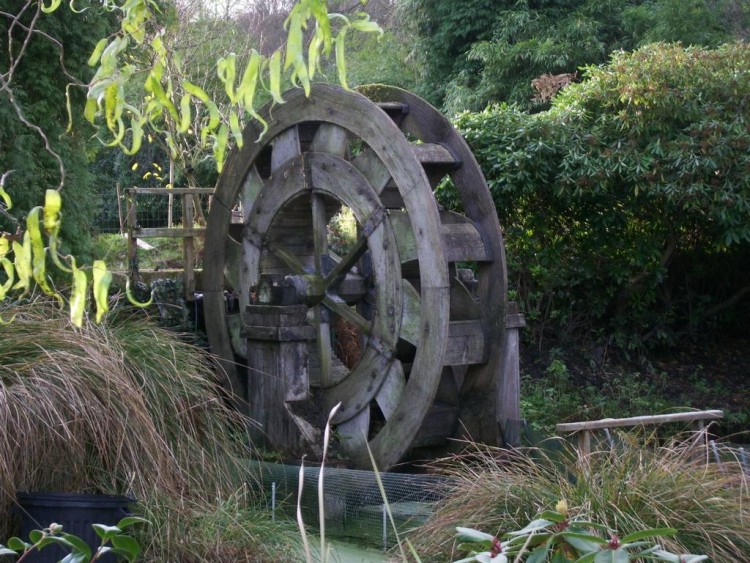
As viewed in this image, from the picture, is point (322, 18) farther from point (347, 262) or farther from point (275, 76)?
point (347, 262)

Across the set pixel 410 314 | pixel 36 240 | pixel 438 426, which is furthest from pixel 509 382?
pixel 36 240

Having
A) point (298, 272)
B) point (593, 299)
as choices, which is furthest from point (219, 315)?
→ point (593, 299)

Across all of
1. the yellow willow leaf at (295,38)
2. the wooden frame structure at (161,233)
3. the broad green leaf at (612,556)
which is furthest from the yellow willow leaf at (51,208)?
the wooden frame structure at (161,233)

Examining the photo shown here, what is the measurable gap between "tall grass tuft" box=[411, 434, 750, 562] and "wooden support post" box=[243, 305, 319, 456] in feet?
8.66

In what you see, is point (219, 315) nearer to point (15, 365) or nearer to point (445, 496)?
point (15, 365)

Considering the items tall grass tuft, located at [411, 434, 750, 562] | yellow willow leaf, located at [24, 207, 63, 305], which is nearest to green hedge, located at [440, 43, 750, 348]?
tall grass tuft, located at [411, 434, 750, 562]

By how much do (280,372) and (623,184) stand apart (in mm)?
4346

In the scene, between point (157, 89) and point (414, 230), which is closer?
point (157, 89)

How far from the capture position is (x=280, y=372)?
7055mm

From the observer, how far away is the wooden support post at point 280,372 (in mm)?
6977

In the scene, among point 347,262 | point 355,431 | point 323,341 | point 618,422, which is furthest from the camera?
point 323,341

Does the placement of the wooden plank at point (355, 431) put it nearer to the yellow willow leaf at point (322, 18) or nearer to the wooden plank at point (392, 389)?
the wooden plank at point (392, 389)

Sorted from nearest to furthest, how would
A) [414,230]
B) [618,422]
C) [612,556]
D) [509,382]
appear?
[612,556] < [618,422] < [414,230] < [509,382]

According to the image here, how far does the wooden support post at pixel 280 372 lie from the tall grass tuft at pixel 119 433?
3.87ft
